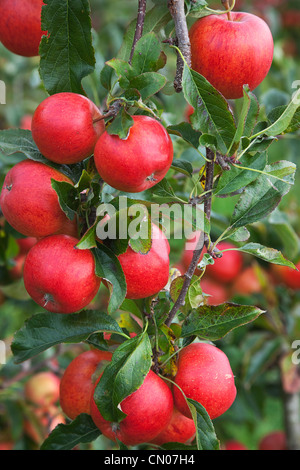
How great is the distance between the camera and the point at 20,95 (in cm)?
207

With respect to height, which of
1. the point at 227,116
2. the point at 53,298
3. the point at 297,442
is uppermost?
the point at 227,116

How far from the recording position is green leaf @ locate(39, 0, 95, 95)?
2.50 ft

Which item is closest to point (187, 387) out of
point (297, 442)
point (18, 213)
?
point (18, 213)

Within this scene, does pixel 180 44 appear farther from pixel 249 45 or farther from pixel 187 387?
pixel 187 387

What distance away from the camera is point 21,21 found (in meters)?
0.86

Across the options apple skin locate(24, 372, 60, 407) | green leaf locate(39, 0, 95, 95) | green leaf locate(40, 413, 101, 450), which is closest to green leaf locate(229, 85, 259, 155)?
green leaf locate(39, 0, 95, 95)

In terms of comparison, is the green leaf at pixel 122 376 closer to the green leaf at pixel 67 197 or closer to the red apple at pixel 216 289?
the green leaf at pixel 67 197

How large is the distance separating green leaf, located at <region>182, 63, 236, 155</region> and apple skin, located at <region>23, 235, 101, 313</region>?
0.77 ft

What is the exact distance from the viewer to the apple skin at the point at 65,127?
69 cm

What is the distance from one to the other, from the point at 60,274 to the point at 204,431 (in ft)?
0.95

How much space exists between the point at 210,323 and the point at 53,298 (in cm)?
23

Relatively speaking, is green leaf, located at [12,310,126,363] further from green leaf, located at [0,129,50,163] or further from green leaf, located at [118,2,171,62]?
green leaf, located at [118,2,171,62]

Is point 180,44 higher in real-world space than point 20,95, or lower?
higher

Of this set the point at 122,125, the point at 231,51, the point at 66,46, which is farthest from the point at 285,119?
the point at 66,46
